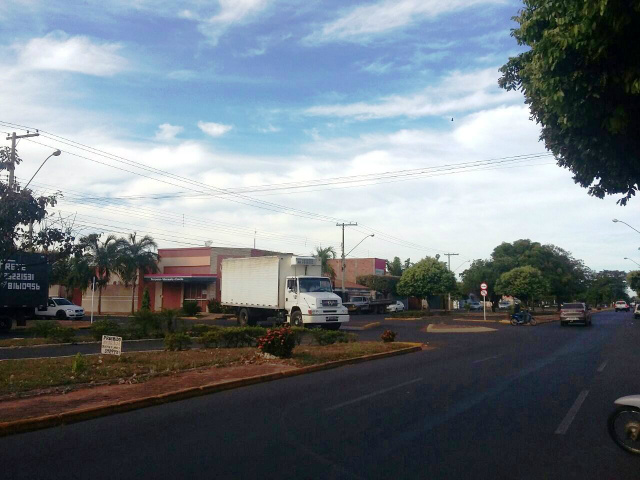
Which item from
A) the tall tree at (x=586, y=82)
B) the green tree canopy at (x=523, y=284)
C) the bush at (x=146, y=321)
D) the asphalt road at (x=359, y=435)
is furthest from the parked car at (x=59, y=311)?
the tall tree at (x=586, y=82)

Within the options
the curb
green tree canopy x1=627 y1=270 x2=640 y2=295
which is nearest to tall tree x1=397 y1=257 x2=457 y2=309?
green tree canopy x1=627 y1=270 x2=640 y2=295

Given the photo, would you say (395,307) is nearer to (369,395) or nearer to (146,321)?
(146,321)

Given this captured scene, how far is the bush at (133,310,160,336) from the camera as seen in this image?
22766mm

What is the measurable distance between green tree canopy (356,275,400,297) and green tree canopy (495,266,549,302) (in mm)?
17034

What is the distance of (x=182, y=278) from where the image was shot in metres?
54.2

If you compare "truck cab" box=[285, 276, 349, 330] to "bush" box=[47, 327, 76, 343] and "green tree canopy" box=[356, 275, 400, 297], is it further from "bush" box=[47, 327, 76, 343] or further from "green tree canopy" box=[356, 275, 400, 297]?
"green tree canopy" box=[356, 275, 400, 297]

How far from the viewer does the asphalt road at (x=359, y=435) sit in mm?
6824

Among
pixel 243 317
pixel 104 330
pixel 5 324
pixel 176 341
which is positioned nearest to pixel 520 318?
pixel 243 317

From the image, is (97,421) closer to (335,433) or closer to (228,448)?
(228,448)

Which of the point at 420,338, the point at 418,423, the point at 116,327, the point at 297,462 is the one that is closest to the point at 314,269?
the point at 420,338

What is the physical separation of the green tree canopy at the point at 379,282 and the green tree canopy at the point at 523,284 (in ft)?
55.9

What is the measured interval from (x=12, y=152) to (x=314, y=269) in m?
20.7

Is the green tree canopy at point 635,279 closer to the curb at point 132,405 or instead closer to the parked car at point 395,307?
the parked car at point 395,307

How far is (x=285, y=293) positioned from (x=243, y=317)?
15.9ft
